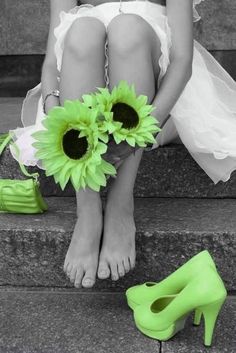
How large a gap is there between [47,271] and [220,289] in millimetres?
543

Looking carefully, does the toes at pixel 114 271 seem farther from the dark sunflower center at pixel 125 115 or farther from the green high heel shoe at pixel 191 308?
the dark sunflower center at pixel 125 115

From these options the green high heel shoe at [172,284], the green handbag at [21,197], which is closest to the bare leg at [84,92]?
the green high heel shoe at [172,284]

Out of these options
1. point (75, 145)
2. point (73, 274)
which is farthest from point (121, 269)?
point (75, 145)

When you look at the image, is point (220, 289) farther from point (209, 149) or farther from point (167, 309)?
point (209, 149)

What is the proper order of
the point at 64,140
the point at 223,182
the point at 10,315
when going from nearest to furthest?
the point at 64,140, the point at 10,315, the point at 223,182

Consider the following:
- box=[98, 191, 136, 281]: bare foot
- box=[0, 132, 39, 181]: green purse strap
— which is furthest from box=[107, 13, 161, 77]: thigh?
box=[0, 132, 39, 181]: green purse strap

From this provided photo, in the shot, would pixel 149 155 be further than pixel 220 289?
Yes

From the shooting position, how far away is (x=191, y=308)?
1277 mm

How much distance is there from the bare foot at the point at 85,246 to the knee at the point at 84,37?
0.38 meters

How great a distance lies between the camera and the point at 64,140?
1227 mm

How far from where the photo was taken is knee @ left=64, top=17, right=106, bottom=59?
149 centimetres

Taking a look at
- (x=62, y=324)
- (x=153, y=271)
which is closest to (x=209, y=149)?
(x=153, y=271)

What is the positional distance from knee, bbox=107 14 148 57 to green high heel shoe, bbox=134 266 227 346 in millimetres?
598

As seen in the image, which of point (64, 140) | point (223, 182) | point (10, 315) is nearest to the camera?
point (64, 140)
